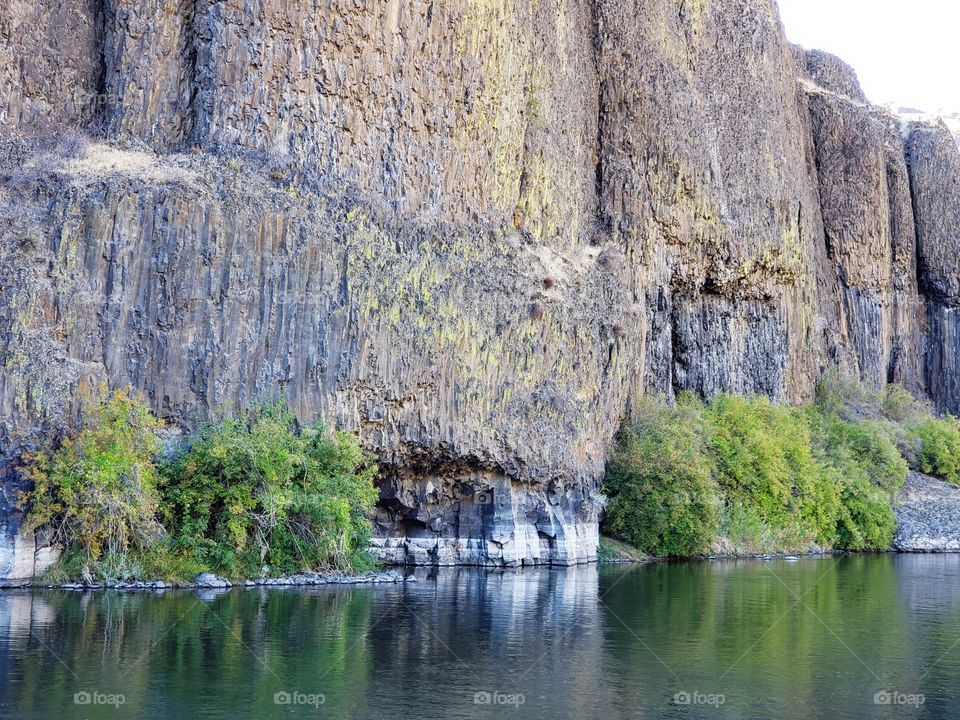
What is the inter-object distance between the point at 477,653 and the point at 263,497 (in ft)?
51.5

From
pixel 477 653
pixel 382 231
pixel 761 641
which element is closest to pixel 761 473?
pixel 382 231

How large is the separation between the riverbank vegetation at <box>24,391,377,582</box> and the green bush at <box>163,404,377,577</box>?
0.14 ft

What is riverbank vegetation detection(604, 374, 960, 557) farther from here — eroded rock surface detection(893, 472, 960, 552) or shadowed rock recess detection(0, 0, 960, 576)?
shadowed rock recess detection(0, 0, 960, 576)

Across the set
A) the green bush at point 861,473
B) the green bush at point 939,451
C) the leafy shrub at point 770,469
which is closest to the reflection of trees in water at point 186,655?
the leafy shrub at point 770,469

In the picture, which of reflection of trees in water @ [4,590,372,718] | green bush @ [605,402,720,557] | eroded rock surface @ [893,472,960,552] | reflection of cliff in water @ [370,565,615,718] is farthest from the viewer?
eroded rock surface @ [893,472,960,552]

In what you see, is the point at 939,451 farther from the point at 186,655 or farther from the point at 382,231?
the point at 186,655

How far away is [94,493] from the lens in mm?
39375

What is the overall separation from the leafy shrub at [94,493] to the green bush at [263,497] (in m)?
1.80

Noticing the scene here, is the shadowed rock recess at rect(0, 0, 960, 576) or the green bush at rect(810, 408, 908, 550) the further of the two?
the green bush at rect(810, 408, 908, 550)

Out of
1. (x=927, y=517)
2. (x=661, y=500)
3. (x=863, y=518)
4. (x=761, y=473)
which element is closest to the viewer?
(x=661, y=500)

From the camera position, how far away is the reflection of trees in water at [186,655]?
901 inches

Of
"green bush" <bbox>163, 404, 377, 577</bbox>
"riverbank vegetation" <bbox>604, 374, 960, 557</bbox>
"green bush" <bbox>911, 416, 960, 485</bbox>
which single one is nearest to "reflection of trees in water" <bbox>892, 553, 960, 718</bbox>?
"riverbank vegetation" <bbox>604, 374, 960, 557</bbox>

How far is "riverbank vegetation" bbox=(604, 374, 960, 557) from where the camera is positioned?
2329 inches

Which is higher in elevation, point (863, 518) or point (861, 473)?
point (861, 473)
